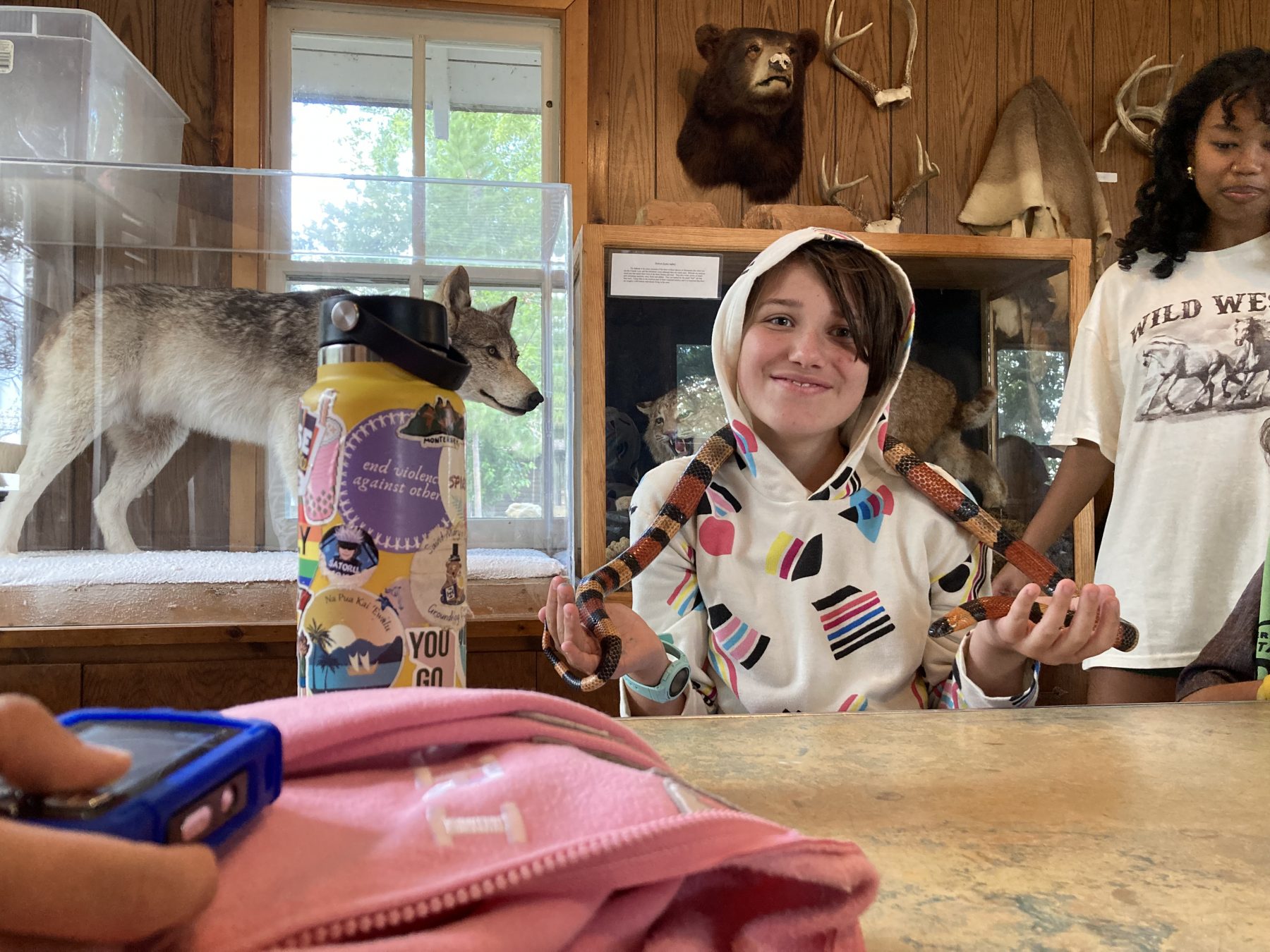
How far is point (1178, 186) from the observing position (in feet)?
4.83

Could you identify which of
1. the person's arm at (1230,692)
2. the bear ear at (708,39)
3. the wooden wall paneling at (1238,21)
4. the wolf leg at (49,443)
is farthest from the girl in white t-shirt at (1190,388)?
the wolf leg at (49,443)

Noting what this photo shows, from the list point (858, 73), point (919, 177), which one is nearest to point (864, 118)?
point (858, 73)

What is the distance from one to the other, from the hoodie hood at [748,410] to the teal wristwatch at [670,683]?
239 mm

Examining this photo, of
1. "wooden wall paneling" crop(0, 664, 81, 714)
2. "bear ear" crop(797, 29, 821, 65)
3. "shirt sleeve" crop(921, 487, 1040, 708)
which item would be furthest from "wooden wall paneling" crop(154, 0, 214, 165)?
"shirt sleeve" crop(921, 487, 1040, 708)

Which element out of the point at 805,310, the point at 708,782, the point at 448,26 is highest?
the point at 448,26

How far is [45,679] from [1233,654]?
1.53 metres

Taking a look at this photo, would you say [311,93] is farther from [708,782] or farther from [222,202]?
[708,782]

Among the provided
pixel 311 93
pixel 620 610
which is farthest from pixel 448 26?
pixel 620 610

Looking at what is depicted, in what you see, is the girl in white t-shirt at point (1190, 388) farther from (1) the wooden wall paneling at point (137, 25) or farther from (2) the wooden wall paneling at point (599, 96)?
(1) the wooden wall paneling at point (137, 25)

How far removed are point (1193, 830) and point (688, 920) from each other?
0.26 meters

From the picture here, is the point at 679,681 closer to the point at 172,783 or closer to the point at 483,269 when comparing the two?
the point at 172,783

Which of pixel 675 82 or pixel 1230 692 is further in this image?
pixel 675 82

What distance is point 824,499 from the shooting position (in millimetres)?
942

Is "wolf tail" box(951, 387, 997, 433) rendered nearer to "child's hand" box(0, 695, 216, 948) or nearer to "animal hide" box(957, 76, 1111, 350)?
"animal hide" box(957, 76, 1111, 350)
